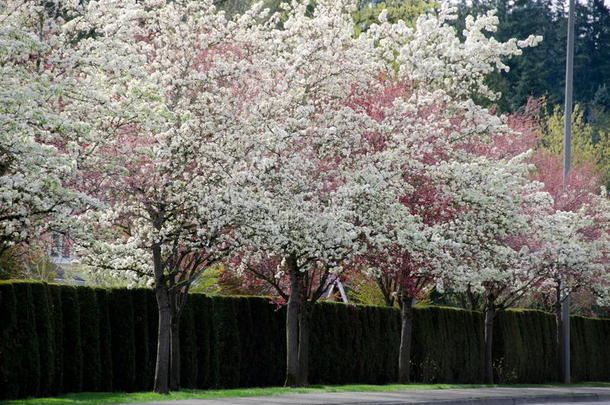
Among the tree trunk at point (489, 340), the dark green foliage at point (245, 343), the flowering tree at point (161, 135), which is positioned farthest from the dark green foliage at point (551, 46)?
the flowering tree at point (161, 135)

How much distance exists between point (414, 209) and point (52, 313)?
28.5ft

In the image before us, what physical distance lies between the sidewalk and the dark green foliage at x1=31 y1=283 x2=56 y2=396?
7.83 ft

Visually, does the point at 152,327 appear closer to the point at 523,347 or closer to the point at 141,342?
the point at 141,342

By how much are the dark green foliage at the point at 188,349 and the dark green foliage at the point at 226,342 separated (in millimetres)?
726

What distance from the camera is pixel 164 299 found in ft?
65.0

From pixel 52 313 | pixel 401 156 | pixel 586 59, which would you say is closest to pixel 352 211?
pixel 401 156

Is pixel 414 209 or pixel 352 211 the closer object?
pixel 352 211

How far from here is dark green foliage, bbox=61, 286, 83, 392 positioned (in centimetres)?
1895

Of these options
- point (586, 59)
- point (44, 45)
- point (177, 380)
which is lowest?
point (177, 380)

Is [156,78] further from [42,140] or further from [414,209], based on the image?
[414,209]

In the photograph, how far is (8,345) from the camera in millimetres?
17141

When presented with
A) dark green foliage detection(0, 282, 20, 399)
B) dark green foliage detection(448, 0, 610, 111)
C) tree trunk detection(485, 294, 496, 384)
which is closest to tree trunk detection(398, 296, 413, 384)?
tree trunk detection(485, 294, 496, 384)

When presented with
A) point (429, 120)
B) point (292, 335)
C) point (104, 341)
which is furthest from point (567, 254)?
point (104, 341)

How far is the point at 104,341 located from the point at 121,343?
503 mm
